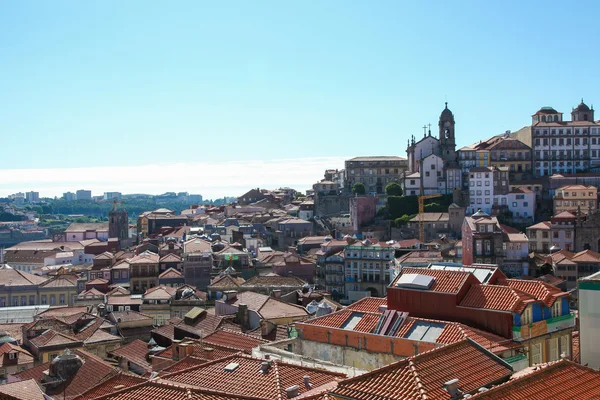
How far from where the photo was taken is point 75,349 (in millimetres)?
40625

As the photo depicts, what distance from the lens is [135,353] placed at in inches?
1591

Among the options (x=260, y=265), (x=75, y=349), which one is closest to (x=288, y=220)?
(x=260, y=265)

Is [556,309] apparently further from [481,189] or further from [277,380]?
[481,189]

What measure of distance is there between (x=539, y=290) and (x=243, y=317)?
883 inches

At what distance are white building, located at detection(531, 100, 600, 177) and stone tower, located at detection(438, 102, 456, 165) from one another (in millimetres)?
10281

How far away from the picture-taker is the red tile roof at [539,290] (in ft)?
85.9

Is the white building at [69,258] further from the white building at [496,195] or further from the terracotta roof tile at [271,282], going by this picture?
the white building at [496,195]

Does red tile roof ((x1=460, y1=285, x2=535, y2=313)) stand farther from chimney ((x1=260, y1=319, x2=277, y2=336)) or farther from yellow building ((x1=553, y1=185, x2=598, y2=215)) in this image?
yellow building ((x1=553, y1=185, x2=598, y2=215))

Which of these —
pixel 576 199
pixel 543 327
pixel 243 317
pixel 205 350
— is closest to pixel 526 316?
pixel 543 327

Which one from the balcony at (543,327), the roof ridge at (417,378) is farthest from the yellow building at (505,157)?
the roof ridge at (417,378)

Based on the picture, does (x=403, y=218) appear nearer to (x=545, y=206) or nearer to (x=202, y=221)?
(x=545, y=206)

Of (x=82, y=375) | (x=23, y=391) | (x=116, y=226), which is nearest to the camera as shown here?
(x=23, y=391)

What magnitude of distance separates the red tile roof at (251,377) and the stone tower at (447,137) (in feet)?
260

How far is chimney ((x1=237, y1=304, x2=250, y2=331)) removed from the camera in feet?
147
